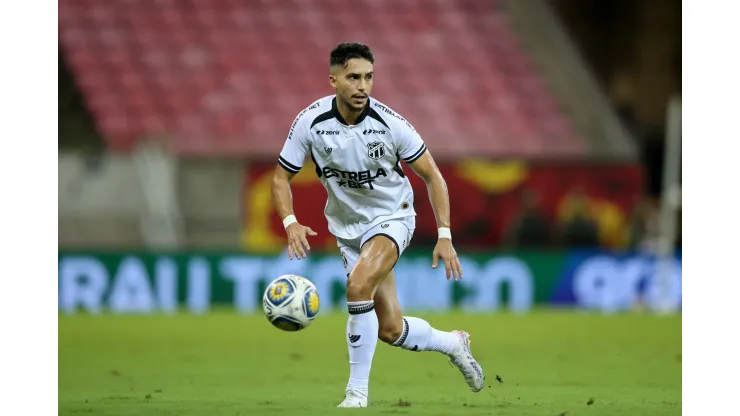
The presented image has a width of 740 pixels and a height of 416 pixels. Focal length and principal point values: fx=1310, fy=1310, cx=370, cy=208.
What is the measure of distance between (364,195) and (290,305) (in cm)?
101

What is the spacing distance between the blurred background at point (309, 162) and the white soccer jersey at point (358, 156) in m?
10.0

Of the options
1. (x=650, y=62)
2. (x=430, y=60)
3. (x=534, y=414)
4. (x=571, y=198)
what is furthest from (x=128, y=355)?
(x=650, y=62)

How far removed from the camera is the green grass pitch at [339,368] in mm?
9031

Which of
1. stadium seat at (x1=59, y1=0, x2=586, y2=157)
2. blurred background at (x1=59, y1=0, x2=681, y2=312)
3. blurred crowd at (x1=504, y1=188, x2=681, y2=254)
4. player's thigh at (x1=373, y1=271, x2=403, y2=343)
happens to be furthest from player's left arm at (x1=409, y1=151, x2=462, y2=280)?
stadium seat at (x1=59, y1=0, x2=586, y2=157)

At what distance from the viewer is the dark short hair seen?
875 cm

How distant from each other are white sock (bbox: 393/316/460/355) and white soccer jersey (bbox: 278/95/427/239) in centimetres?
75

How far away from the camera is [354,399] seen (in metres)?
8.70

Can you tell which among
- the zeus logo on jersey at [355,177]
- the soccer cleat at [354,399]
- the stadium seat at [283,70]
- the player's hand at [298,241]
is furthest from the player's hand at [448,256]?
the stadium seat at [283,70]

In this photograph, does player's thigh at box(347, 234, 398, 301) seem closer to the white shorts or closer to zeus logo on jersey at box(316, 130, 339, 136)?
the white shorts

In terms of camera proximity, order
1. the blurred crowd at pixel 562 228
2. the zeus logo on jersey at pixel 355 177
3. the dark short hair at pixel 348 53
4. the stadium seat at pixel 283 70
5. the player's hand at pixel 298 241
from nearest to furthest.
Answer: the player's hand at pixel 298 241 → the dark short hair at pixel 348 53 → the zeus logo on jersey at pixel 355 177 → the blurred crowd at pixel 562 228 → the stadium seat at pixel 283 70

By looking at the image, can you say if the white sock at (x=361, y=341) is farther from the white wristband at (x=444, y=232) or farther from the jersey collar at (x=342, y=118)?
the jersey collar at (x=342, y=118)

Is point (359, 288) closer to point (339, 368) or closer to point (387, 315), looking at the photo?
point (387, 315)

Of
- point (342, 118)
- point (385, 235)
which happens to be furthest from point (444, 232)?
point (342, 118)

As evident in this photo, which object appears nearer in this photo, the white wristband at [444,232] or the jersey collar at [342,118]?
the white wristband at [444,232]
